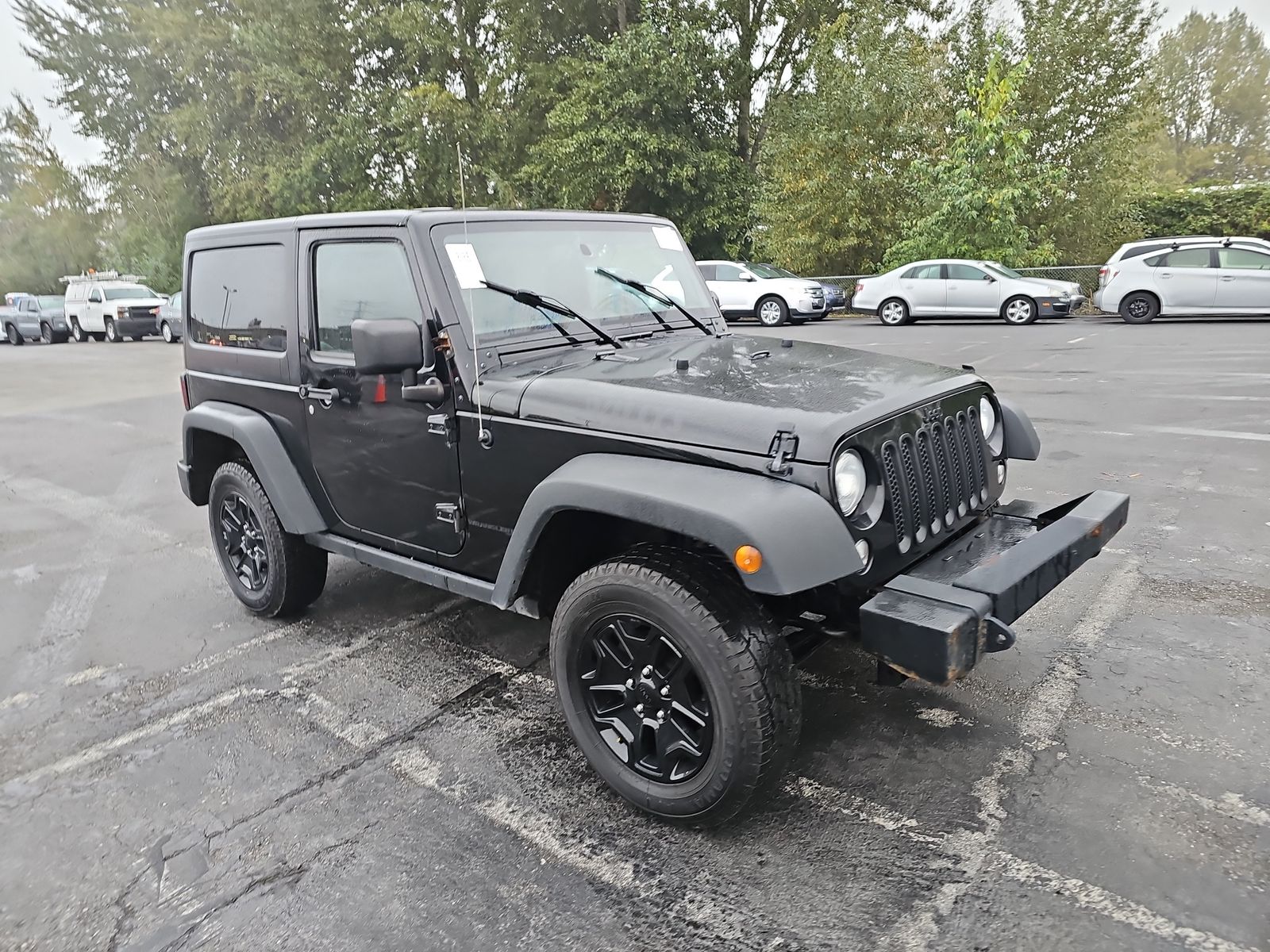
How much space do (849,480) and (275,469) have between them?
8.63 feet

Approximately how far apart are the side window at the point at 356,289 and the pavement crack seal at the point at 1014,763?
8.16ft

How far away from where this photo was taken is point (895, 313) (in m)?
19.7

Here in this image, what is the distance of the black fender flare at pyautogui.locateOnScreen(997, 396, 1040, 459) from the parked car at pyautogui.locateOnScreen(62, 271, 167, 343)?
2767 cm

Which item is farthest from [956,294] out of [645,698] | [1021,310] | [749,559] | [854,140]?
[749,559]

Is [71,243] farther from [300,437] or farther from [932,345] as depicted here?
[300,437]

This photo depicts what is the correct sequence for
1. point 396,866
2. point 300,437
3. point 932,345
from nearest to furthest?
point 396,866, point 300,437, point 932,345

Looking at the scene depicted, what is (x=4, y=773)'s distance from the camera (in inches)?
127

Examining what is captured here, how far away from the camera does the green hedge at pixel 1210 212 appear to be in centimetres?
2262

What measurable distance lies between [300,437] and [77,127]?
40583 millimetres

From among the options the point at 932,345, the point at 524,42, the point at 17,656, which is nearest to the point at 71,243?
the point at 524,42

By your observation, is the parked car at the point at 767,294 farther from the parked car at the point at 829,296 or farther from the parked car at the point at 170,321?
the parked car at the point at 170,321

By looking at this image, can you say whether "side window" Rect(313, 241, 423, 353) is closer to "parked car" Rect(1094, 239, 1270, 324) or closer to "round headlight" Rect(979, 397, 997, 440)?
"round headlight" Rect(979, 397, 997, 440)

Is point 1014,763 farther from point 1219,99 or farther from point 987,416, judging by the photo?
point 1219,99

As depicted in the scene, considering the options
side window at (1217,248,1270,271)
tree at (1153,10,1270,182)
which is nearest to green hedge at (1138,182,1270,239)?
side window at (1217,248,1270,271)
